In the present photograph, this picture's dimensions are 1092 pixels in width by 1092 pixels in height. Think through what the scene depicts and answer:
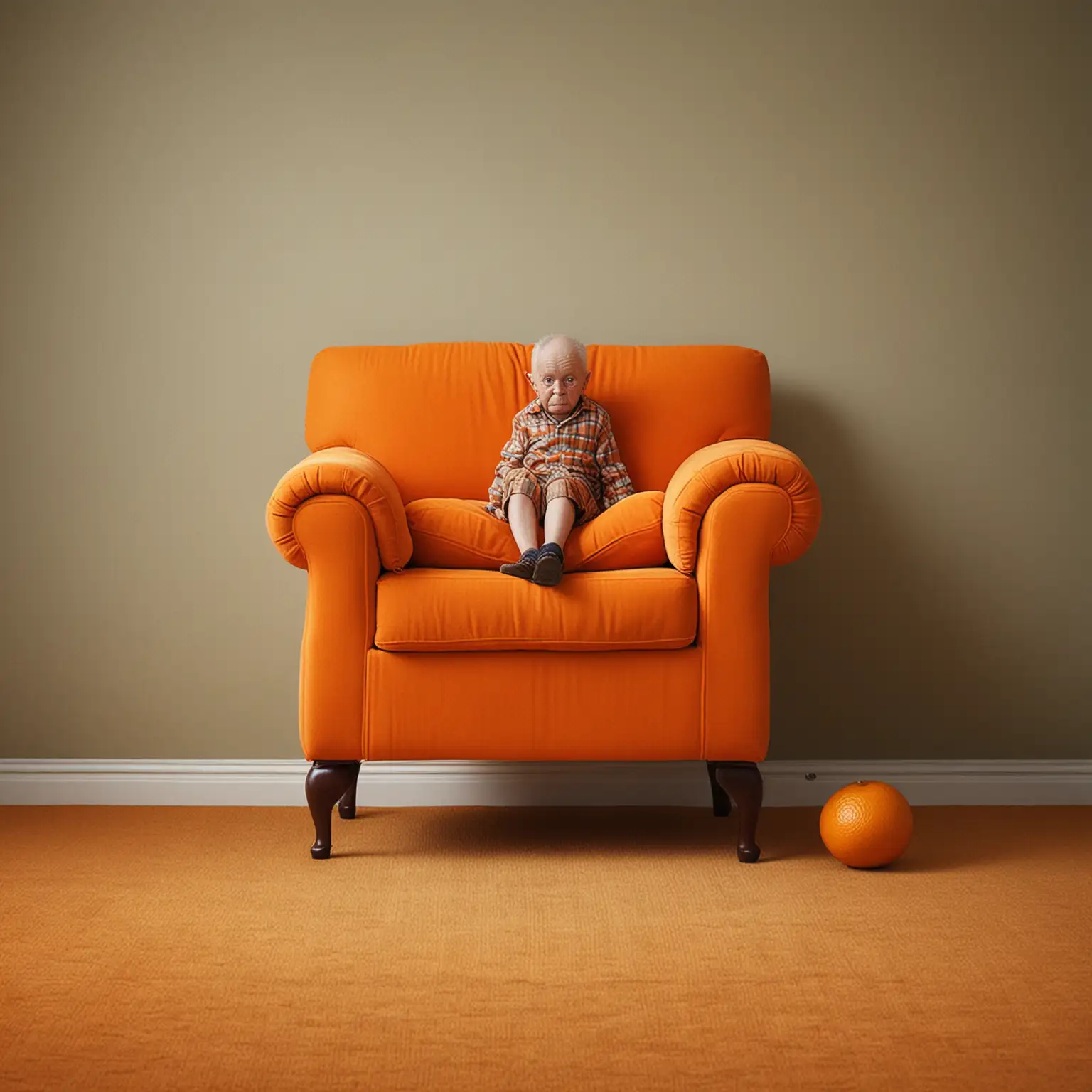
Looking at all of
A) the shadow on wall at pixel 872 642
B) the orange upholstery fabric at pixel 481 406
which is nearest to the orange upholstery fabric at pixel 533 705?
the orange upholstery fabric at pixel 481 406

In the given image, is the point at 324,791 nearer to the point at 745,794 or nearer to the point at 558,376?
the point at 745,794

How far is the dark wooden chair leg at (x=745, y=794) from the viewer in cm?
220

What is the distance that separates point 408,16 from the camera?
2.90m

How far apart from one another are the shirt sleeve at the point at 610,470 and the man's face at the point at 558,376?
0.10 m

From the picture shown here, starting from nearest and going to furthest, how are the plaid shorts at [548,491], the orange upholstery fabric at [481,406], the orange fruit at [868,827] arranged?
the orange fruit at [868,827] → the plaid shorts at [548,491] → the orange upholstery fabric at [481,406]

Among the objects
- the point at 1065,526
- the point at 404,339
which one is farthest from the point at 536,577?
the point at 1065,526

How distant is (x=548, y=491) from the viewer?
2439 mm

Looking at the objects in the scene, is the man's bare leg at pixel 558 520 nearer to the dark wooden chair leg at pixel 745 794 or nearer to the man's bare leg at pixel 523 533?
the man's bare leg at pixel 523 533

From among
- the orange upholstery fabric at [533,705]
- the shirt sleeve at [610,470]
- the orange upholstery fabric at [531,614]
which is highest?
the shirt sleeve at [610,470]

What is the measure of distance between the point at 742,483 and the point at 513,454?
654mm

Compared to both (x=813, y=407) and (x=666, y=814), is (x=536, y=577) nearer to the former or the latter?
(x=666, y=814)

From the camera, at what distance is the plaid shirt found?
8.45 feet

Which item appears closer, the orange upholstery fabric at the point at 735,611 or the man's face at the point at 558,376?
the orange upholstery fabric at the point at 735,611

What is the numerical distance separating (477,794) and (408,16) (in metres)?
2.02
